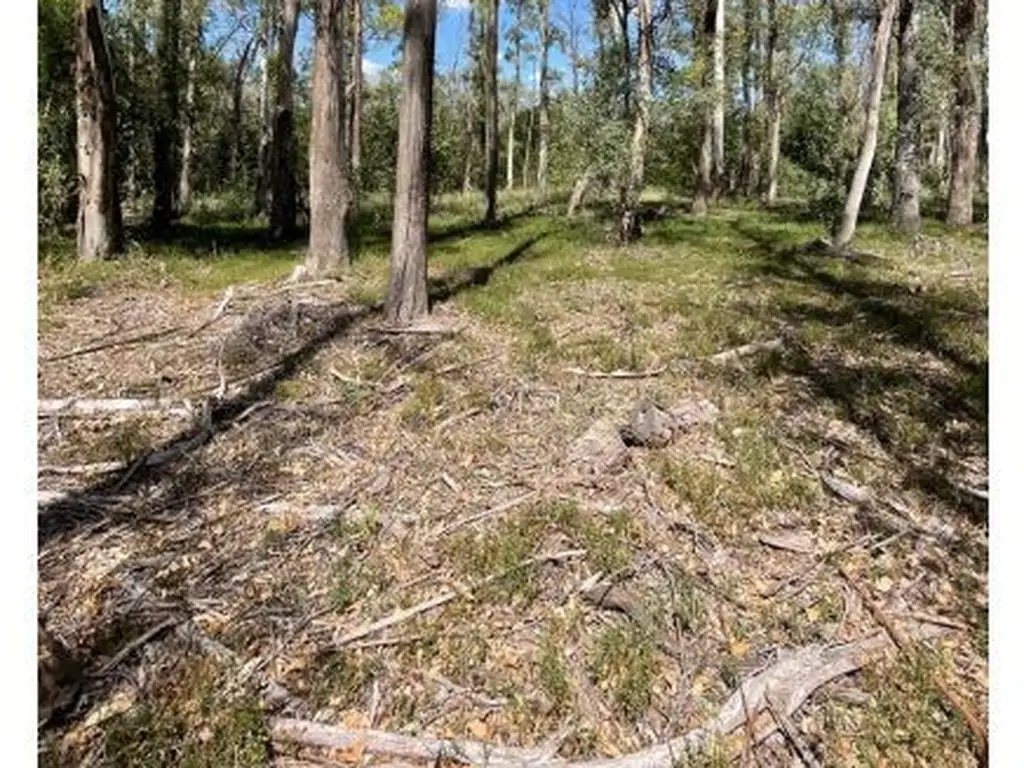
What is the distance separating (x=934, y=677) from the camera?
4008mm

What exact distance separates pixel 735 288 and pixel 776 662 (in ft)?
27.8

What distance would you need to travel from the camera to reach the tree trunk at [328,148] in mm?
12758

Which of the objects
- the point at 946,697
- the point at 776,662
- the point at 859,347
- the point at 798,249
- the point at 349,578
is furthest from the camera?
the point at 798,249

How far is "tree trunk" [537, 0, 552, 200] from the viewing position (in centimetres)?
2852

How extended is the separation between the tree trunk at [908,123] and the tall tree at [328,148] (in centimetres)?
1216

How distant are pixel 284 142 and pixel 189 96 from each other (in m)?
12.8

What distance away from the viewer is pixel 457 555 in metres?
5.10

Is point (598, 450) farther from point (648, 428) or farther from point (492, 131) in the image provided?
point (492, 131)

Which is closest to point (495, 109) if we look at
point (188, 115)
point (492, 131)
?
point (492, 131)

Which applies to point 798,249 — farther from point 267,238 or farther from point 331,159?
point 267,238

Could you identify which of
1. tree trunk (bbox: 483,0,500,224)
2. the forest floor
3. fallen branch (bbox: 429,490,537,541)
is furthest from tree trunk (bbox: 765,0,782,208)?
fallen branch (bbox: 429,490,537,541)

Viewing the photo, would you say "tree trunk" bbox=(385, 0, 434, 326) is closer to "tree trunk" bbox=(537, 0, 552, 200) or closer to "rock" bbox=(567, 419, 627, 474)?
"rock" bbox=(567, 419, 627, 474)

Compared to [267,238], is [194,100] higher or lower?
higher

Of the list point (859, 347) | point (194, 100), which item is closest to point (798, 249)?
point (859, 347)
